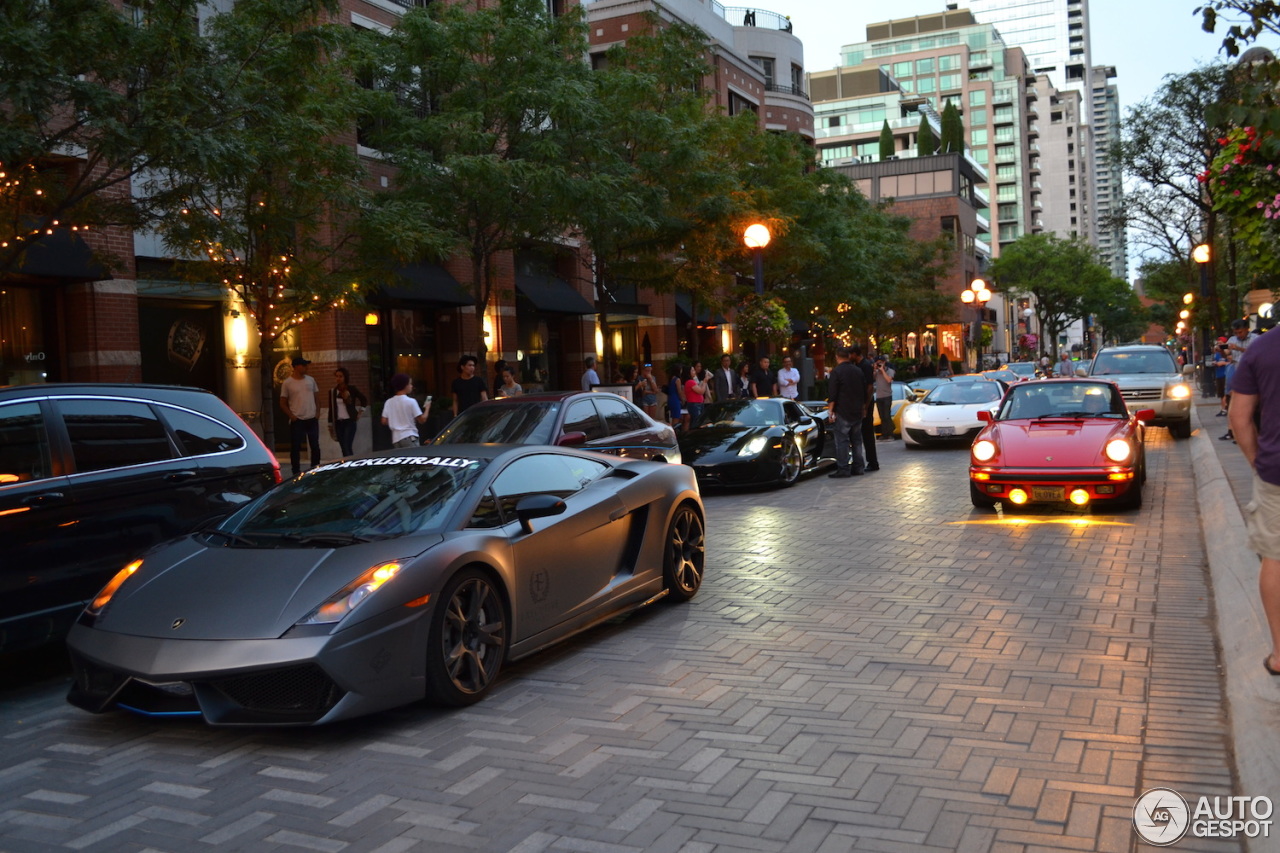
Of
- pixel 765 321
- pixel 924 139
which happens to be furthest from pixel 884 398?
pixel 924 139

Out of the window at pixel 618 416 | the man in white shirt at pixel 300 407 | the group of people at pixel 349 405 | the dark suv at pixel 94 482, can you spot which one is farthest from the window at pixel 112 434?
the man in white shirt at pixel 300 407

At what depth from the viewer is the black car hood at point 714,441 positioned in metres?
15.5

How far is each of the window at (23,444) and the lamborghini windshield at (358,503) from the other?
1239 mm

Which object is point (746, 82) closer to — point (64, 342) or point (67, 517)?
point (64, 342)

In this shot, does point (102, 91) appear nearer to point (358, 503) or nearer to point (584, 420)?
point (584, 420)

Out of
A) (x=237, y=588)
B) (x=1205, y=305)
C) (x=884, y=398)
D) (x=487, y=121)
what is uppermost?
(x=487, y=121)

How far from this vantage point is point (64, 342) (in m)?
17.7

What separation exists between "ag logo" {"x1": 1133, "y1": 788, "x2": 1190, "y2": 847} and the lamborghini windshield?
11.5ft

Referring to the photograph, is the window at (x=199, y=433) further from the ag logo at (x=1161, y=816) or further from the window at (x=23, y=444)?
the ag logo at (x=1161, y=816)

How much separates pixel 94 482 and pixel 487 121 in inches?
520

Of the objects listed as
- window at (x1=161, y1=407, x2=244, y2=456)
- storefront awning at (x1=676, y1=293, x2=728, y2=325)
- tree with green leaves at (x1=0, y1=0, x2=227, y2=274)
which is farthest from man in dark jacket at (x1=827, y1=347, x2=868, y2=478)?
storefront awning at (x1=676, y1=293, x2=728, y2=325)

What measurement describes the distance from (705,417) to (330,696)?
12.4 meters

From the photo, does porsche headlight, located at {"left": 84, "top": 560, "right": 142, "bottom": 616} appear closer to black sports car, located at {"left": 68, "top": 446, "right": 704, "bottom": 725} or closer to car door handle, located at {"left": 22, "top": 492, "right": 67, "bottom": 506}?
black sports car, located at {"left": 68, "top": 446, "right": 704, "bottom": 725}

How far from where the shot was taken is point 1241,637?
609 cm
